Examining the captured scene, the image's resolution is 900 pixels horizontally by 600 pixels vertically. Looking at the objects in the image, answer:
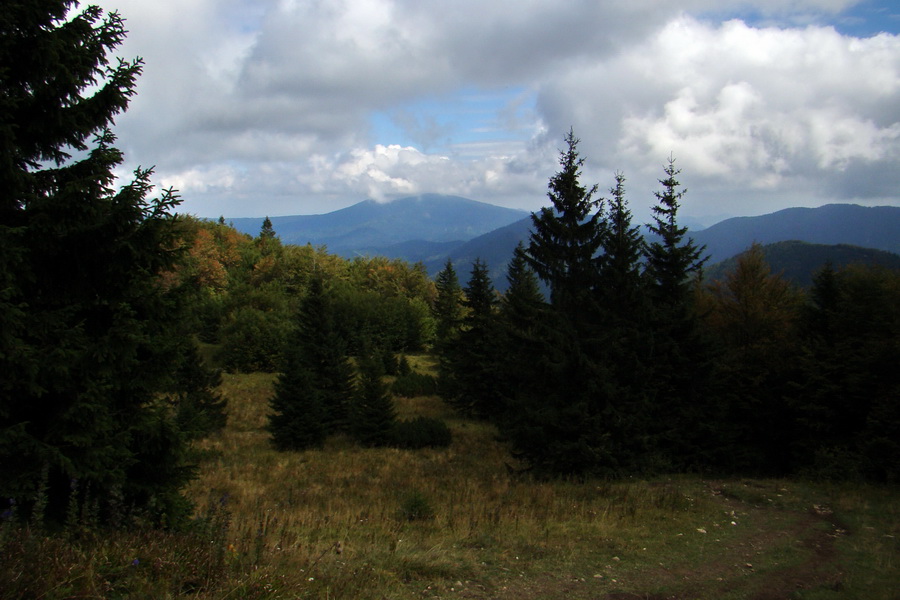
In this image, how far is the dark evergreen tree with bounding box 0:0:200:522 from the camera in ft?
15.0

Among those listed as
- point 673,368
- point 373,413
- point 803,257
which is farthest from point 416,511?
point 803,257

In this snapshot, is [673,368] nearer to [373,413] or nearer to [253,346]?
[373,413]

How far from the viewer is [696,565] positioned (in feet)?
22.7

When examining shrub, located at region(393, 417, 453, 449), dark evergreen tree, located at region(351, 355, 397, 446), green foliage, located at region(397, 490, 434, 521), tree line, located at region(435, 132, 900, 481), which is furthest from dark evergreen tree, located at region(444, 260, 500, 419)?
green foliage, located at region(397, 490, 434, 521)

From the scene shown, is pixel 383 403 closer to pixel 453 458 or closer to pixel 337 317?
pixel 453 458

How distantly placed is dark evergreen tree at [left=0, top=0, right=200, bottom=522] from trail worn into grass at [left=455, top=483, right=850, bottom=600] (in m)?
3.84

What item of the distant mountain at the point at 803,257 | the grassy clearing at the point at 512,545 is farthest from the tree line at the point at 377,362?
the distant mountain at the point at 803,257

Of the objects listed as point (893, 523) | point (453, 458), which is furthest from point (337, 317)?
point (893, 523)

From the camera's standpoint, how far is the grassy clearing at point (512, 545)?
162 inches

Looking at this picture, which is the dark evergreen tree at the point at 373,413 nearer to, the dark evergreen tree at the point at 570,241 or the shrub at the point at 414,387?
the dark evergreen tree at the point at 570,241

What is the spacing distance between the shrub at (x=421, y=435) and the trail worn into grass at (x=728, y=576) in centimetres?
1696

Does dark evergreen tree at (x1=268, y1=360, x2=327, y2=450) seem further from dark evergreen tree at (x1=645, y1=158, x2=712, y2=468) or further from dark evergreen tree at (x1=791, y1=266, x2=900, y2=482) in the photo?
dark evergreen tree at (x1=791, y1=266, x2=900, y2=482)

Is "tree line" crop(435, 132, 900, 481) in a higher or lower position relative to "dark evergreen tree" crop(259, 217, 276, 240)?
lower

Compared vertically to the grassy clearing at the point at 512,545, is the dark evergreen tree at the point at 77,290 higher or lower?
higher
